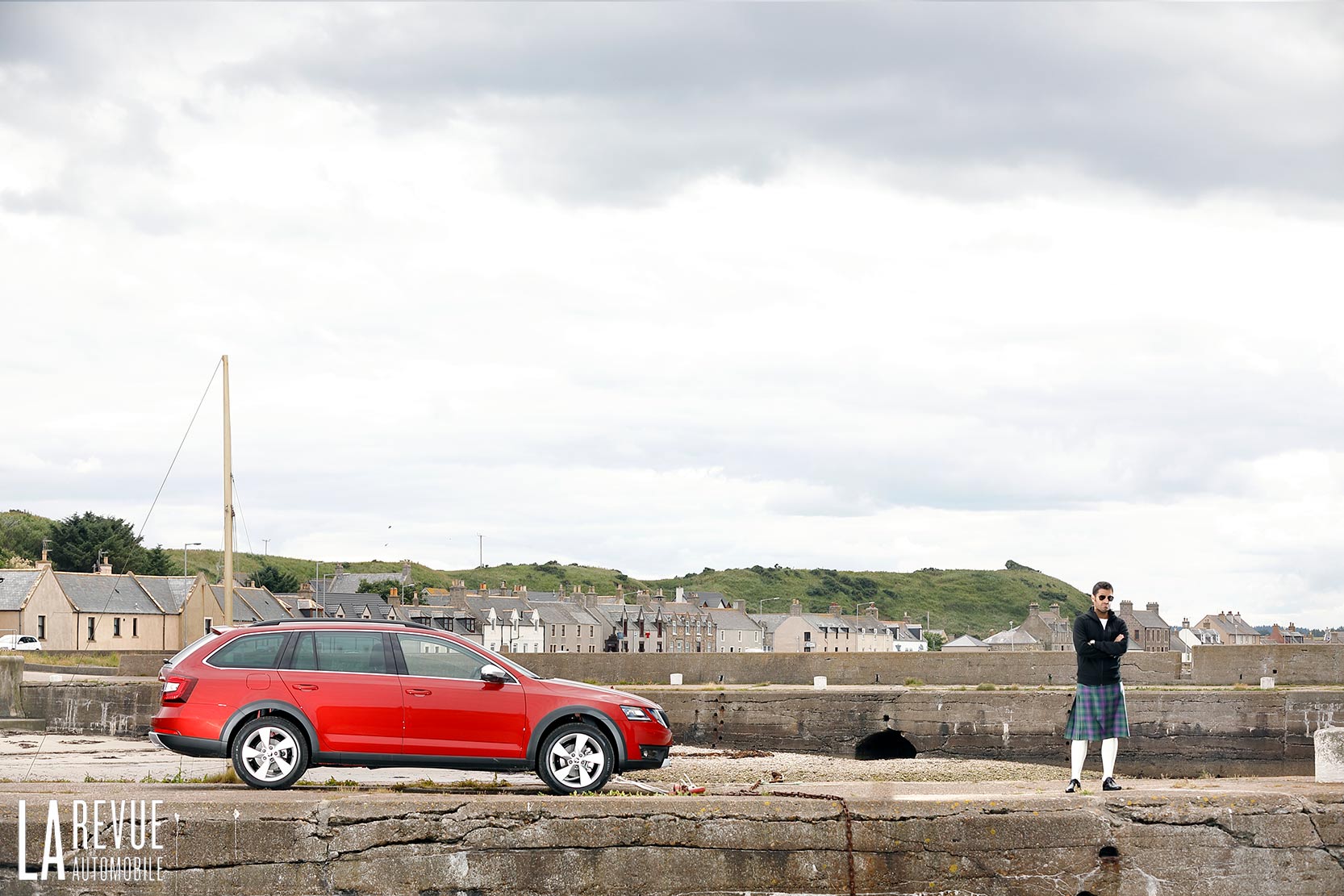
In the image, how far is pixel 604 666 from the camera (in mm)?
→ 41938

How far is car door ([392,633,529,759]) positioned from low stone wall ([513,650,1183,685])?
28748mm

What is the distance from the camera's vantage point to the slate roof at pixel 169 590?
75.4 meters

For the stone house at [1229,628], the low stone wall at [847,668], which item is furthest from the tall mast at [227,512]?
the stone house at [1229,628]

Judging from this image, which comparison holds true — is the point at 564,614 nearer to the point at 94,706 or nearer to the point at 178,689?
the point at 94,706

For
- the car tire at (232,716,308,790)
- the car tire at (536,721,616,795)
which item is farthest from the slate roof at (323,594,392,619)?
the car tire at (536,721,616,795)

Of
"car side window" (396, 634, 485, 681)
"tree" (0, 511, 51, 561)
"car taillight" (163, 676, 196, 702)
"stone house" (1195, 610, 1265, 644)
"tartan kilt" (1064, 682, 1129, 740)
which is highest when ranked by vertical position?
"tree" (0, 511, 51, 561)

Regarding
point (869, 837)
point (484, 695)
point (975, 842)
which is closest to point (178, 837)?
point (484, 695)

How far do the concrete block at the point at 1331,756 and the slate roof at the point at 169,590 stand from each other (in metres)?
75.2

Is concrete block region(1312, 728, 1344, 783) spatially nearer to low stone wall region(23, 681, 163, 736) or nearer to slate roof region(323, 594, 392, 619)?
low stone wall region(23, 681, 163, 736)

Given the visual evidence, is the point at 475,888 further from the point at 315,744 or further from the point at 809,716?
the point at 809,716

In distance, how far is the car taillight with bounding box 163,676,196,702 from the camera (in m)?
10.4

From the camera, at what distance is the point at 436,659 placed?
10.8 meters

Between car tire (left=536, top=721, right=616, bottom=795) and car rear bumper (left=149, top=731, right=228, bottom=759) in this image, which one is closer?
car rear bumper (left=149, top=731, right=228, bottom=759)

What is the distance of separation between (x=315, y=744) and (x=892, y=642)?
110m
